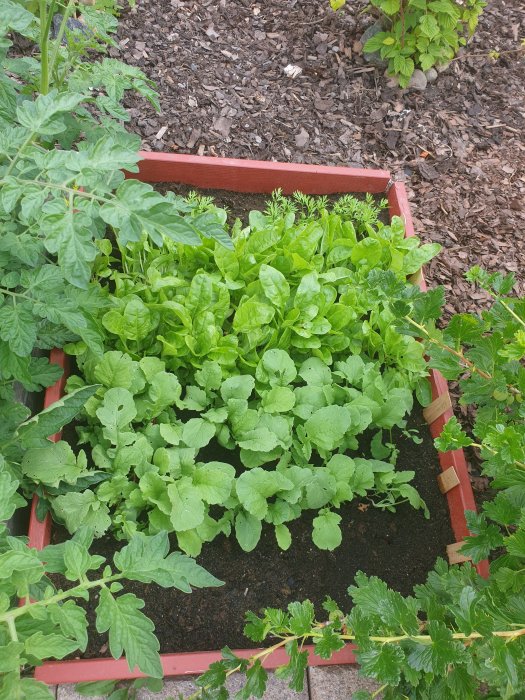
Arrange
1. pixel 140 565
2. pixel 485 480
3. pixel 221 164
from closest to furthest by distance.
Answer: pixel 140 565 → pixel 485 480 → pixel 221 164

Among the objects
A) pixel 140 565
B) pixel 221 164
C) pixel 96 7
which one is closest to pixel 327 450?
pixel 140 565

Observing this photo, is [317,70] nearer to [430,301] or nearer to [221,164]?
[221,164]

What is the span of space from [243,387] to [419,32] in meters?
2.25

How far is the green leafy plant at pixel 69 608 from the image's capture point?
120cm

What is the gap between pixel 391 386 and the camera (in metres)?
2.35

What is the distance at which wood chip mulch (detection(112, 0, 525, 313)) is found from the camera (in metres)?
3.12

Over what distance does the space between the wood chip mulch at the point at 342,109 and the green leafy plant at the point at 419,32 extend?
161 mm

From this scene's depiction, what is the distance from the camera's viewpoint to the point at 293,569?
2.14 metres

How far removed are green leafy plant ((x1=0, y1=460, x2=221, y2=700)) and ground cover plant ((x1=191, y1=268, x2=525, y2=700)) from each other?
384 mm

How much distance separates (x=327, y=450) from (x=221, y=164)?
133 cm

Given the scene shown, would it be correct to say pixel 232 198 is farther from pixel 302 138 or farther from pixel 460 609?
pixel 460 609

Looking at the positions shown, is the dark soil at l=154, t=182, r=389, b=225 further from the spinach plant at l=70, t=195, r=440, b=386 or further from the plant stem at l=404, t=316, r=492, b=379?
the plant stem at l=404, t=316, r=492, b=379

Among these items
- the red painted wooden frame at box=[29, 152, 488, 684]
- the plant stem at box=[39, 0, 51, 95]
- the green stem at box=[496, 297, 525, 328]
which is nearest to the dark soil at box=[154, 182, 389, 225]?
the red painted wooden frame at box=[29, 152, 488, 684]

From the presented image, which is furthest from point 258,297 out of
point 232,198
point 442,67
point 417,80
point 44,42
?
point 442,67
